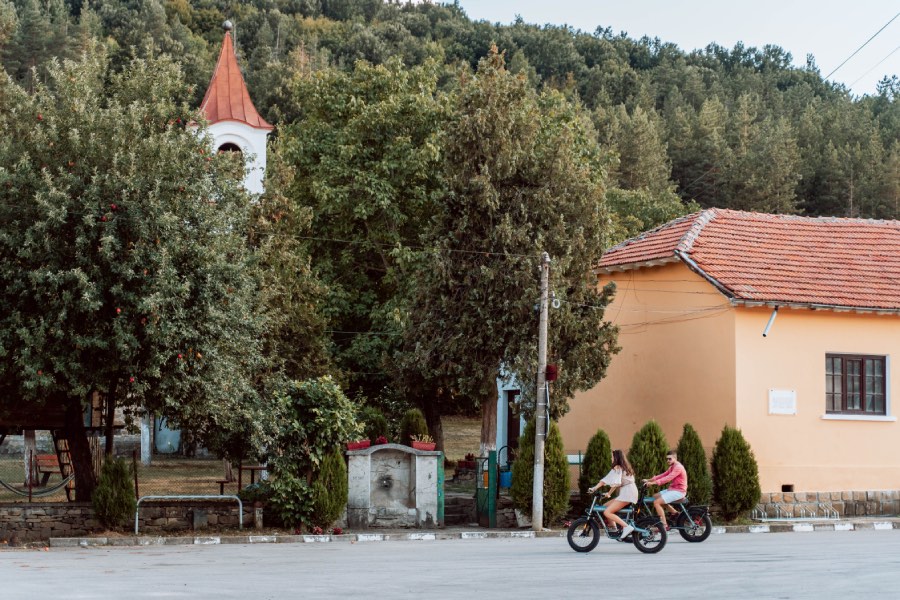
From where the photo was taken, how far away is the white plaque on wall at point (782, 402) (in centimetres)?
2530

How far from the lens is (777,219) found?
98.7ft

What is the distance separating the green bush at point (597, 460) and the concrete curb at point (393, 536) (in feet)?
5.99

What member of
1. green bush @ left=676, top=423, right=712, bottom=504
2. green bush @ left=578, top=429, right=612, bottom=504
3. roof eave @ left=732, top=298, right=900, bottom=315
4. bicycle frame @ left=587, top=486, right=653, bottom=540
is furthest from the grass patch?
bicycle frame @ left=587, top=486, right=653, bottom=540

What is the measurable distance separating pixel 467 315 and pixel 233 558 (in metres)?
11.2

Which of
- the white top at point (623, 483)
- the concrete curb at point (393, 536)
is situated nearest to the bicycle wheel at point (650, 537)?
the white top at point (623, 483)

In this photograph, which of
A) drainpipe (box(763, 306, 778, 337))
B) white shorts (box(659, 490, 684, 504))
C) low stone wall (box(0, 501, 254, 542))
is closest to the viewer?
white shorts (box(659, 490, 684, 504))

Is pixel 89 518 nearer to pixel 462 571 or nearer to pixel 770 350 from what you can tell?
pixel 462 571

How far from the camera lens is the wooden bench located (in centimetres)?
2617

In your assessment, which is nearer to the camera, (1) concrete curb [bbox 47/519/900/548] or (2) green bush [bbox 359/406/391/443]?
(1) concrete curb [bbox 47/519/900/548]

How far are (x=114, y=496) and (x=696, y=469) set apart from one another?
12.1 m

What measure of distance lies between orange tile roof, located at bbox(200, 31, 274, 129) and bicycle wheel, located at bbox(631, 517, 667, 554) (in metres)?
26.1

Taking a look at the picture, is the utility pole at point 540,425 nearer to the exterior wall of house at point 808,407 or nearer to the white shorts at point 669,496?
the exterior wall of house at point 808,407

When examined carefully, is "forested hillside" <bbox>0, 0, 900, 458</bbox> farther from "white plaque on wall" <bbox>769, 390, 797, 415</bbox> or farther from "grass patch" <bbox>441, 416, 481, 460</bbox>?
"white plaque on wall" <bbox>769, 390, 797, 415</bbox>

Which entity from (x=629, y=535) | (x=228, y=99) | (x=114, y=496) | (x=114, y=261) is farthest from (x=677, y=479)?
(x=228, y=99)
